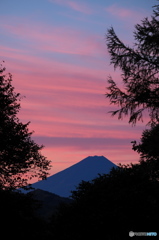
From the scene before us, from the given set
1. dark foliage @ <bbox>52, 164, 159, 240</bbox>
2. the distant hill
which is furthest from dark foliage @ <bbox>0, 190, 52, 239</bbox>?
the distant hill

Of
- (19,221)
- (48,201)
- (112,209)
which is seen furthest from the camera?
(48,201)

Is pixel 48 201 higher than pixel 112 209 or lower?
higher

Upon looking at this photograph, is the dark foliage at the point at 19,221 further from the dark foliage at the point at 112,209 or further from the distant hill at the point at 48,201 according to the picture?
the distant hill at the point at 48,201

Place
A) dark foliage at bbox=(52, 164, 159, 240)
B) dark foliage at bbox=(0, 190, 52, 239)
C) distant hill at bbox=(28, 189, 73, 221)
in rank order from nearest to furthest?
dark foliage at bbox=(0, 190, 52, 239) < dark foliage at bbox=(52, 164, 159, 240) < distant hill at bbox=(28, 189, 73, 221)

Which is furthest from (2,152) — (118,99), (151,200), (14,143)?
(151,200)

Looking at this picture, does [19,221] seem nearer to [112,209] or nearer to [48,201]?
[112,209]

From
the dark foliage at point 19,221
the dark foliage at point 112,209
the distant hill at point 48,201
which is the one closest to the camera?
the dark foliage at point 19,221

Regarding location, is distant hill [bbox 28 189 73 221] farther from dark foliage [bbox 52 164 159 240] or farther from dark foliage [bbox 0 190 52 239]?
dark foliage [bbox 0 190 52 239]

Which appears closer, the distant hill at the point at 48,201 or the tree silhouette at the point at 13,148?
the tree silhouette at the point at 13,148

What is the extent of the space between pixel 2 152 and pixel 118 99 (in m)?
9.94

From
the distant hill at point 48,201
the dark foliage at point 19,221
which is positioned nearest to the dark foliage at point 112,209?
the dark foliage at point 19,221

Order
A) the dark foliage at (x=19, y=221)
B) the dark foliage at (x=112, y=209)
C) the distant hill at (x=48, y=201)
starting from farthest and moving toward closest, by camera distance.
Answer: the distant hill at (x=48, y=201), the dark foliage at (x=112, y=209), the dark foliage at (x=19, y=221)

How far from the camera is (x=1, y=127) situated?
101 feet

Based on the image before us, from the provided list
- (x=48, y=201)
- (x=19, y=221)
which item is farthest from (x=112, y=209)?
(x=48, y=201)
